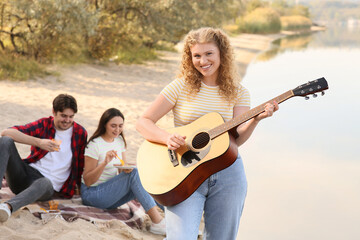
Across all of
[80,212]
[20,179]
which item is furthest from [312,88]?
[20,179]

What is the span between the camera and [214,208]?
2.68 m

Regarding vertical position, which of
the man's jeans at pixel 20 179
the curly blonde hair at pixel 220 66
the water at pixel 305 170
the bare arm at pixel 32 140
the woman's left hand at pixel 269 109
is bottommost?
the water at pixel 305 170

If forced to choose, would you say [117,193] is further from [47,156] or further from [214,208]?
[214,208]

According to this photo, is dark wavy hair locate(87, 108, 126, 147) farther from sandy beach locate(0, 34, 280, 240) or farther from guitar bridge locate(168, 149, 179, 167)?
guitar bridge locate(168, 149, 179, 167)

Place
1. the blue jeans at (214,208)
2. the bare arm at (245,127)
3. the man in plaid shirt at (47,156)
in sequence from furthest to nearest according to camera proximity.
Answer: the man in plaid shirt at (47,156)
the bare arm at (245,127)
the blue jeans at (214,208)

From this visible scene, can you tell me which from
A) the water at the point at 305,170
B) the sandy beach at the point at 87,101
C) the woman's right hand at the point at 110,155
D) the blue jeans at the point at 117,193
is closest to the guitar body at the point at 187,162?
the sandy beach at the point at 87,101

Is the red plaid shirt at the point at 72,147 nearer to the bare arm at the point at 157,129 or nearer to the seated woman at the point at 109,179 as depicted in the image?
the seated woman at the point at 109,179

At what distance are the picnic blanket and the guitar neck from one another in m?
1.97

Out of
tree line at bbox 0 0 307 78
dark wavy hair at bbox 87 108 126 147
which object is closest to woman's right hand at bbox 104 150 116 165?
dark wavy hair at bbox 87 108 126 147

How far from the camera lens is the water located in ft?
18.7

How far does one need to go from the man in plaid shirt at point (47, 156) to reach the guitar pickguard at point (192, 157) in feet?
5.70

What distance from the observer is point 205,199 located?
272 centimetres

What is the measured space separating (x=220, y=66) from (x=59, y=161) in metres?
2.27

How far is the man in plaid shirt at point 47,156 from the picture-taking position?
13.6 feet
